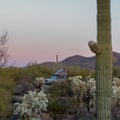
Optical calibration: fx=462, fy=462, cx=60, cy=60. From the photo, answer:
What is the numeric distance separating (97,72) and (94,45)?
19.1 inches

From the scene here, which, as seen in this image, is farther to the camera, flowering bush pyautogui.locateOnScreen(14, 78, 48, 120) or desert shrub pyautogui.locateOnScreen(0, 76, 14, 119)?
desert shrub pyautogui.locateOnScreen(0, 76, 14, 119)

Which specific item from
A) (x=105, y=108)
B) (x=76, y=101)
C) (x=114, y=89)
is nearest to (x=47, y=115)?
(x=76, y=101)

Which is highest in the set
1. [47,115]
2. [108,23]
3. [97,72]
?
[108,23]

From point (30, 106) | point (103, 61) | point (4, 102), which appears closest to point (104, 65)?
point (103, 61)

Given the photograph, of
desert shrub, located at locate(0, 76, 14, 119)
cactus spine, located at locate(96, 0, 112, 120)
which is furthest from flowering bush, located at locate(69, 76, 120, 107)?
cactus spine, located at locate(96, 0, 112, 120)

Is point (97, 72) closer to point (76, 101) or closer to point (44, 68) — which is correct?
point (76, 101)

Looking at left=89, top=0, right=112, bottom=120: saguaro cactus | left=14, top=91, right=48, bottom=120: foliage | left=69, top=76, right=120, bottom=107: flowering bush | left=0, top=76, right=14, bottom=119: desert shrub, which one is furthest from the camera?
left=69, top=76, right=120, bottom=107: flowering bush

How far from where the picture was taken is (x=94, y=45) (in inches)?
316

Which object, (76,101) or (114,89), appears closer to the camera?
(114,89)

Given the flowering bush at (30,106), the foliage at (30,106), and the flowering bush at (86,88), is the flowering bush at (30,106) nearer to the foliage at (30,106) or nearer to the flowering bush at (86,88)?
the foliage at (30,106)

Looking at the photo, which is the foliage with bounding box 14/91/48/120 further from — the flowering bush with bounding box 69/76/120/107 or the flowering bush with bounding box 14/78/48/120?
the flowering bush with bounding box 69/76/120/107

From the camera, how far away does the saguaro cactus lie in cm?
802

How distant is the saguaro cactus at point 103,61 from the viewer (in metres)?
8.02

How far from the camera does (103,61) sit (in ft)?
26.6
